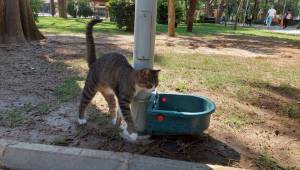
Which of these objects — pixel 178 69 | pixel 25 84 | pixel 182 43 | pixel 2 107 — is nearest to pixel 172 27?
pixel 182 43

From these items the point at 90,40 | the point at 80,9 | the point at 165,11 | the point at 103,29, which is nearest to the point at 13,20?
the point at 90,40

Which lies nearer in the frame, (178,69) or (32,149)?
(32,149)

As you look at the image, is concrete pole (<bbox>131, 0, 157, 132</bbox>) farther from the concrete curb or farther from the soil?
the concrete curb

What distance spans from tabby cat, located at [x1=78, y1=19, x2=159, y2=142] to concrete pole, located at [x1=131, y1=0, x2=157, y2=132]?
13 cm

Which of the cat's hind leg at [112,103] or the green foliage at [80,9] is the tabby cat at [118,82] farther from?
the green foliage at [80,9]

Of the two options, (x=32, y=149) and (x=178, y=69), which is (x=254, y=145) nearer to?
(x=32, y=149)

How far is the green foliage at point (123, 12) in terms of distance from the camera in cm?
1725

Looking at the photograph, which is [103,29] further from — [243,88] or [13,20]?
[243,88]

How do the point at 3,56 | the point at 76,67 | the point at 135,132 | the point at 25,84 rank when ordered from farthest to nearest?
the point at 3,56 → the point at 76,67 → the point at 25,84 → the point at 135,132

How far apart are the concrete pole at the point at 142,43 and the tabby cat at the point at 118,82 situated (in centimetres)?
13

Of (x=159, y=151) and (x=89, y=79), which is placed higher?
(x=89, y=79)

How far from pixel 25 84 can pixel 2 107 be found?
4.28 feet

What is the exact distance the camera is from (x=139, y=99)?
14.7 feet

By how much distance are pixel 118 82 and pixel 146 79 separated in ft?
1.33
